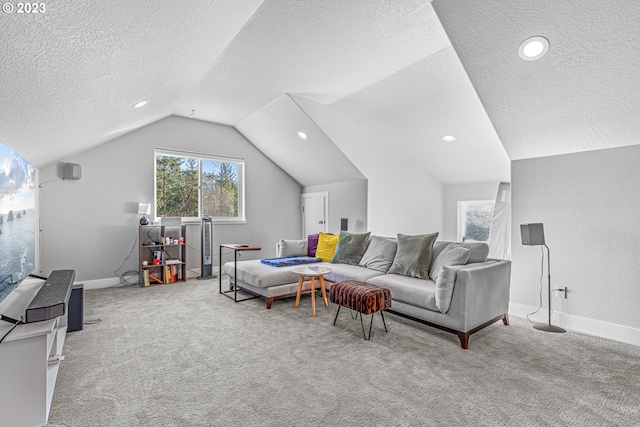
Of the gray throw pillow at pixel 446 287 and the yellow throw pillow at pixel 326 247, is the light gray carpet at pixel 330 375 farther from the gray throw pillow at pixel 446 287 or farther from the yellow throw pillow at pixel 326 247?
the yellow throw pillow at pixel 326 247

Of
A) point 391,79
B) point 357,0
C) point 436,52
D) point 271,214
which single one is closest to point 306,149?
point 271,214

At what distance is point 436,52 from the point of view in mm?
3174

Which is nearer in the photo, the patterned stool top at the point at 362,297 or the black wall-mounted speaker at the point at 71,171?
the patterned stool top at the point at 362,297

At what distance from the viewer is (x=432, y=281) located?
3.42m

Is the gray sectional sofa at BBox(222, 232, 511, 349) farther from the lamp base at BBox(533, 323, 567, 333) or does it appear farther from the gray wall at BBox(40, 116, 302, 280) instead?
the gray wall at BBox(40, 116, 302, 280)

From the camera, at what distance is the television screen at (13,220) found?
2043 millimetres

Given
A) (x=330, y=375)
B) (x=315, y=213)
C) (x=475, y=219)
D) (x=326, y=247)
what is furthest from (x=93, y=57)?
(x=475, y=219)

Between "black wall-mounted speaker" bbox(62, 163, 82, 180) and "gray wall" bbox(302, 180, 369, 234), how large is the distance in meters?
4.11

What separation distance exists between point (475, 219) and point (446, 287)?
3.47m

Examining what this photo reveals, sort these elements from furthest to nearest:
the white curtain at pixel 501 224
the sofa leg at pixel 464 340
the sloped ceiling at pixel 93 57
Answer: the white curtain at pixel 501 224 → the sofa leg at pixel 464 340 → the sloped ceiling at pixel 93 57

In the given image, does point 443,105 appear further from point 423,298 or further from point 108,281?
point 108,281

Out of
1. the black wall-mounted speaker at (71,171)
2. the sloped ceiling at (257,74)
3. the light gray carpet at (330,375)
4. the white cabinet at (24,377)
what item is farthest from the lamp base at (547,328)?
the black wall-mounted speaker at (71,171)

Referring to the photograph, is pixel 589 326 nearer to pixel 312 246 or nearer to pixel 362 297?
pixel 362 297

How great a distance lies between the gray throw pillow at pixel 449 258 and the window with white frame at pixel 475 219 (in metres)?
2.42
